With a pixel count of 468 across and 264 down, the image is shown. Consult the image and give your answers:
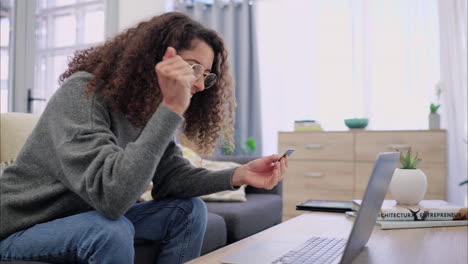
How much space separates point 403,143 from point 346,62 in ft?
3.34

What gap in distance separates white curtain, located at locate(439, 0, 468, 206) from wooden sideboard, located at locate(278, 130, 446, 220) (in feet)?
0.93

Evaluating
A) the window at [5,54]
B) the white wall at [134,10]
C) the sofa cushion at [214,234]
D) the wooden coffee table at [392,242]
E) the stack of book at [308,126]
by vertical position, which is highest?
the white wall at [134,10]

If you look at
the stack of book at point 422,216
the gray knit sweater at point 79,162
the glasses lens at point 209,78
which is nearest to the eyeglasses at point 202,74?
the glasses lens at point 209,78

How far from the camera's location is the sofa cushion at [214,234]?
1874 millimetres

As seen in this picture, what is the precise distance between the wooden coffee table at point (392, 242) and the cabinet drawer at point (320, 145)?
2032 mm

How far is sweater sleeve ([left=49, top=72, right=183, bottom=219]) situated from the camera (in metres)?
0.88

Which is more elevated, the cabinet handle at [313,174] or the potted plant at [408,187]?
the potted plant at [408,187]

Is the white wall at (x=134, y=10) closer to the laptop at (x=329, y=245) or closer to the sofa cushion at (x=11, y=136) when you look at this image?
the sofa cushion at (x=11, y=136)

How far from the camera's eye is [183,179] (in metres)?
1.33

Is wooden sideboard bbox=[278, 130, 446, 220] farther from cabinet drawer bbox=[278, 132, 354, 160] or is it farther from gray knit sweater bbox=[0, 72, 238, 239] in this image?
gray knit sweater bbox=[0, 72, 238, 239]

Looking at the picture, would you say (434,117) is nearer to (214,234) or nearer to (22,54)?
(214,234)

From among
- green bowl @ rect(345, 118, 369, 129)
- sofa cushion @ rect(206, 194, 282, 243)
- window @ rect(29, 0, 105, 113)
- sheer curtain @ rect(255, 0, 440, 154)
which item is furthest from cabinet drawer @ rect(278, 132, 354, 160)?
window @ rect(29, 0, 105, 113)

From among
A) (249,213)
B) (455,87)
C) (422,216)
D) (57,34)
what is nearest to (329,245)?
(422,216)

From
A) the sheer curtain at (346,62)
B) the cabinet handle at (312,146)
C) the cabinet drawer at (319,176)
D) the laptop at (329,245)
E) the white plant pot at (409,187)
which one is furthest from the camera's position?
the sheer curtain at (346,62)
